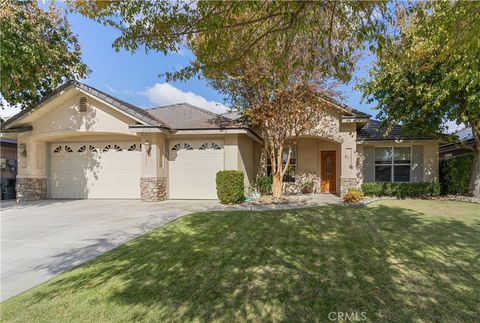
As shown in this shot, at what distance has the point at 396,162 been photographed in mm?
15188

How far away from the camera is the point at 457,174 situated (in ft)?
46.1

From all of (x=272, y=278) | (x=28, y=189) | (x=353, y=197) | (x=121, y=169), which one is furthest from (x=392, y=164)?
(x=28, y=189)

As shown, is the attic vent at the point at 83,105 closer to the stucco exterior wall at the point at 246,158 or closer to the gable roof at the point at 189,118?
the gable roof at the point at 189,118

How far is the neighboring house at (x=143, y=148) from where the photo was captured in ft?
41.1

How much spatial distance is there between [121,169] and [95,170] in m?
1.45

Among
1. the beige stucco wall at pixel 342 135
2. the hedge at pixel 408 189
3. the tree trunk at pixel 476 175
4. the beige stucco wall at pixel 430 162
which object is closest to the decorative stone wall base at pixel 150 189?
the beige stucco wall at pixel 342 135

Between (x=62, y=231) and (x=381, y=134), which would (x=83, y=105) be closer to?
(x=62, y=231)

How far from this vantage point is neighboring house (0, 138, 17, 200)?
1535cm

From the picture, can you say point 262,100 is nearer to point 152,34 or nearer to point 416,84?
point 416,84

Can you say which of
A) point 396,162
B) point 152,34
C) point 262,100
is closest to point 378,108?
point 396,162

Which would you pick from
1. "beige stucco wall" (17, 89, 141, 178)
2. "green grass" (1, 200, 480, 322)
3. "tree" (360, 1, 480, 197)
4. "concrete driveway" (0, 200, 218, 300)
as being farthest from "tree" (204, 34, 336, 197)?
"green grass" (1, 200, 480, 322)

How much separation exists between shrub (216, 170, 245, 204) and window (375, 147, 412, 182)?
887 centimetres

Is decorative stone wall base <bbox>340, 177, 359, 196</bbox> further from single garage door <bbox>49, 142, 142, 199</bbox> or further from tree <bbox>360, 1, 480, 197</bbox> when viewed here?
single garage door <bbox>49, 142, 142, 199</bbox>

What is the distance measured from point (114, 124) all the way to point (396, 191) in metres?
14.9
